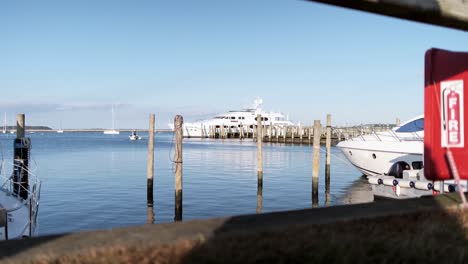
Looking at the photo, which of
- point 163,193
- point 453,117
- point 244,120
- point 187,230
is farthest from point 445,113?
point 244,120

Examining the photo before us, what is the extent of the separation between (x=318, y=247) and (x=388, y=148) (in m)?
19.9

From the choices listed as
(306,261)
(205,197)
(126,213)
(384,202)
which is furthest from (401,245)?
(205,197)

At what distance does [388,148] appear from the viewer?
21984 mm

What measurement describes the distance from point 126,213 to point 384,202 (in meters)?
13.7

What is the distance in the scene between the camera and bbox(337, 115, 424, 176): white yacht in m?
20.8

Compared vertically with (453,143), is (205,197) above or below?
below

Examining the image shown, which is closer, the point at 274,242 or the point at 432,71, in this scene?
the point at 274,242

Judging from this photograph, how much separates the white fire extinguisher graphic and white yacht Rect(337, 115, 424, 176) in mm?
14984

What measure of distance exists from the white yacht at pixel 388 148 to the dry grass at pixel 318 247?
16.4m

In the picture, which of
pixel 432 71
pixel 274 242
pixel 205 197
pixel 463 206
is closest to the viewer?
pixel 274 242

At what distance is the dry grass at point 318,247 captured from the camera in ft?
10.1

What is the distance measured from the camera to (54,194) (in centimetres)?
2194

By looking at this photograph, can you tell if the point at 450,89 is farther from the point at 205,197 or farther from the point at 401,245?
the point at 205,197

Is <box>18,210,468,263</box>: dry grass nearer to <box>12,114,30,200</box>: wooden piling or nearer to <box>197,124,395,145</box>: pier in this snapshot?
<box>12,114,30,200</box>: wooden piling
